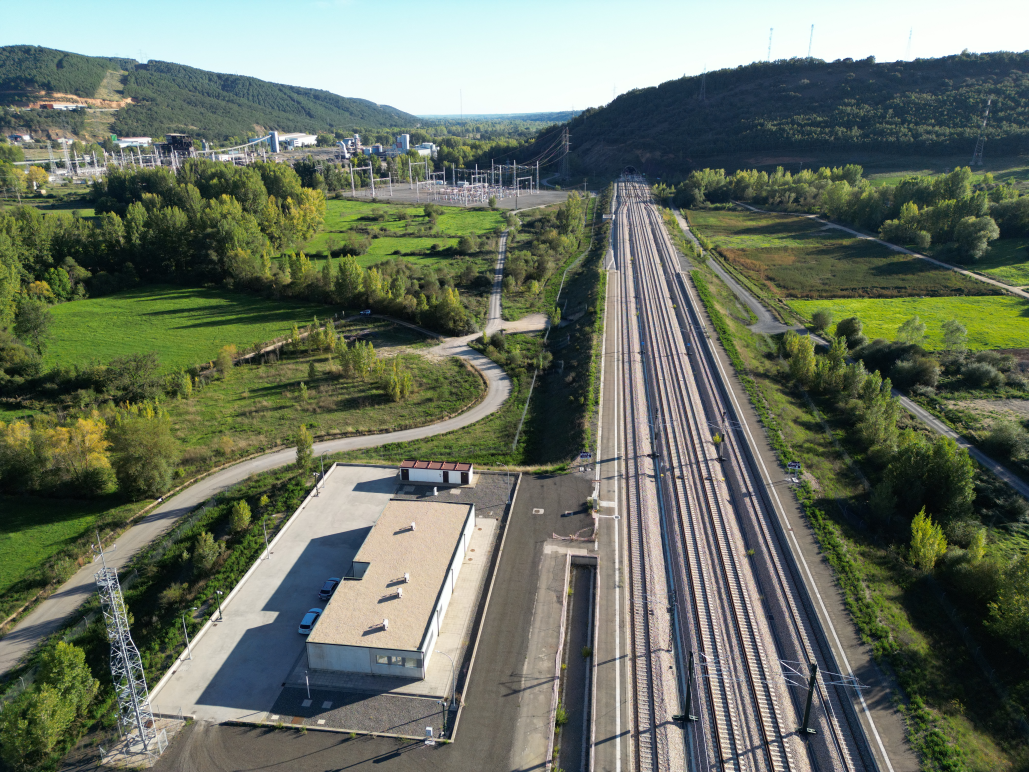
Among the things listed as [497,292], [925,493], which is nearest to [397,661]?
[925,493]

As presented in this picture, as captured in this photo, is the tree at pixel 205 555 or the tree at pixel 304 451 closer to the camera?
the tree at pixel 205 555

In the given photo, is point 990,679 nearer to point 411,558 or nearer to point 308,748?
point 411,558

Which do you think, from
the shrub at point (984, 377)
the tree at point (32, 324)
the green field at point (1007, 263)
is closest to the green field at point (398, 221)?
the tree at point (32, 324)

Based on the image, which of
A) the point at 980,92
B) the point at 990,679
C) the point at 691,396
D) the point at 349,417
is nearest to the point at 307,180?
the point at 349,417

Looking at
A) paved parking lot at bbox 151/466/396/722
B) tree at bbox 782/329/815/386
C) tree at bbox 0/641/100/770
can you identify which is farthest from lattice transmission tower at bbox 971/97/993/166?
tree at bbox 0/641/100/770

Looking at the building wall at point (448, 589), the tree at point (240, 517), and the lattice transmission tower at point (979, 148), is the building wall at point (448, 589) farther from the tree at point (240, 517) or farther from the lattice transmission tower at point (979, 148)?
the lattice transmission tower at point (979, 148)

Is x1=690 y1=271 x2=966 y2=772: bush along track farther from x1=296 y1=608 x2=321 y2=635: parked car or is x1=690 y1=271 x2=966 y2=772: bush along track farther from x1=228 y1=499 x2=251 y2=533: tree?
x1=228 y1=499 x2=251 y2=533: tree
